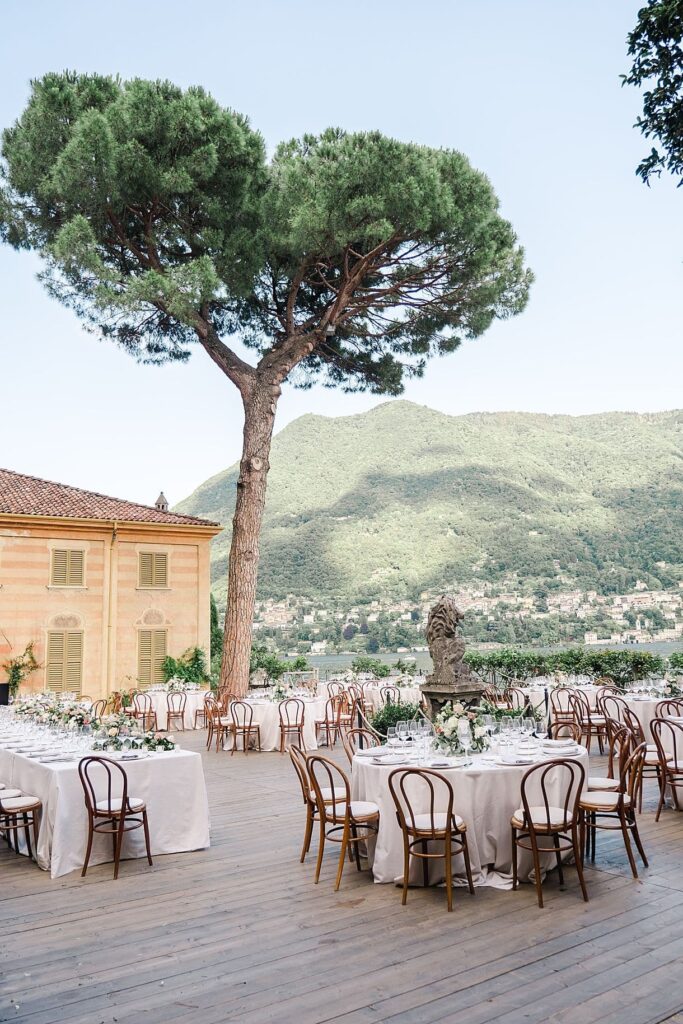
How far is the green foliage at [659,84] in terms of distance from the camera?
18.8ft

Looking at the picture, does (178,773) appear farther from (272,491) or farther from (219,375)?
(272,491)

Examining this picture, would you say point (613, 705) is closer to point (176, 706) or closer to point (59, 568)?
point (176, 706)

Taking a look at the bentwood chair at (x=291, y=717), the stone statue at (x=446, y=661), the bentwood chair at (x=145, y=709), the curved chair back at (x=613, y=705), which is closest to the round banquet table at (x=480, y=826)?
the stone statue at (x=446, y=661)

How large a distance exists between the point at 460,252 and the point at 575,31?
4.13 m

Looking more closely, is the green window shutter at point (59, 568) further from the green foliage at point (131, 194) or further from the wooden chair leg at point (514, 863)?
the wooden chair leg at point (514, 863)

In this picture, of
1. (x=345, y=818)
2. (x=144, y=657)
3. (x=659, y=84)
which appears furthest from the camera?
(x=144, y=657)

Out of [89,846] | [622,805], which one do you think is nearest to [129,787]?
[89,846]

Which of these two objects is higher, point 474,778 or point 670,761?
point 474,778

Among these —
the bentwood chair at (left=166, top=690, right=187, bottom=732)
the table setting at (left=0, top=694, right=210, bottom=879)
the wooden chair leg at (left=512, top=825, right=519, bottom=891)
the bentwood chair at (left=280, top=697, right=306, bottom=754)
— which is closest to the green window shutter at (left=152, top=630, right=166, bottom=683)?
the bentwood chair at (left=166, top=690, right=187, bottom=732)

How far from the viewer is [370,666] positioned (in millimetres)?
16297

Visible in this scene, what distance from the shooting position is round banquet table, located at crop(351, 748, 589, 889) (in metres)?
4.68

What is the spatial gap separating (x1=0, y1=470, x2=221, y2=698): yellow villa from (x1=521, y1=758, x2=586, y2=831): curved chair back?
13.3m

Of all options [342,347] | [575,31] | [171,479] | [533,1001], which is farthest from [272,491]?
[533,1001]

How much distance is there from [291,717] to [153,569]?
753 centimetres
